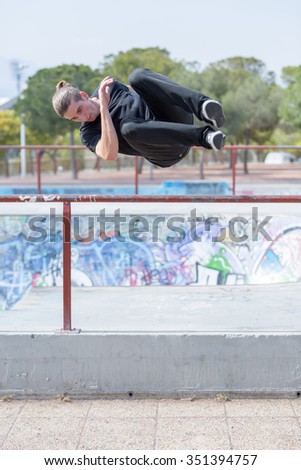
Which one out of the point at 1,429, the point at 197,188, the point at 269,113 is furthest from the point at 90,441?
the point at 269,113

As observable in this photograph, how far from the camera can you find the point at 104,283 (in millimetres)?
11883

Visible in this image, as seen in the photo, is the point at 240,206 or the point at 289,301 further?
the point at 240,206

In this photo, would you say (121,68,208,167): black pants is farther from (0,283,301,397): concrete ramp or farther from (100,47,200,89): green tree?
(100,47,200,89): green tree

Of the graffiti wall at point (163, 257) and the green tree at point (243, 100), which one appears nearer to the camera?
the graffiti wall at point (163, 257)

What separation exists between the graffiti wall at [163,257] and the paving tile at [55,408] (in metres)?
6.11

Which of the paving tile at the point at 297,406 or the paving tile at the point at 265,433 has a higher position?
the paving tile at the point at 265,433

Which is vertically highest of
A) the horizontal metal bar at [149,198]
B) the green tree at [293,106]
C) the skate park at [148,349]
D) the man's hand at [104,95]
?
the green tree at [293,106]

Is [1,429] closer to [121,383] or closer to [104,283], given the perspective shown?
[121,383]

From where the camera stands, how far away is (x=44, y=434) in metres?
4.80

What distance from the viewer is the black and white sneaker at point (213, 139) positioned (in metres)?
4.71

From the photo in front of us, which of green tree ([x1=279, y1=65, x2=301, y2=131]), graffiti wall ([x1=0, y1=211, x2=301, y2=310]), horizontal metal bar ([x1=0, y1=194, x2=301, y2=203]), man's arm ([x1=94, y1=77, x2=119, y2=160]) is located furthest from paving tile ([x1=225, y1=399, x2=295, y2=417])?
green tree ([x1=279, y1=65, x2=301, y2=131])

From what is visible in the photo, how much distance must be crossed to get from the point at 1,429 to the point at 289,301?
10.1ft

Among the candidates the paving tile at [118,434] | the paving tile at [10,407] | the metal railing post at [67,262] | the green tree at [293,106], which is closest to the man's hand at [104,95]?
the metal railing post at [67,262]

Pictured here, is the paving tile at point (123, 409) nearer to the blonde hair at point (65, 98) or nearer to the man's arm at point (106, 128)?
the man's arm at point (106, 128)
